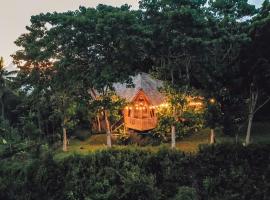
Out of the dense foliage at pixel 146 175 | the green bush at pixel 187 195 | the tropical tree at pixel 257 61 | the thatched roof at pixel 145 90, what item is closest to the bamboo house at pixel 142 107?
the thatched roof at pixel 145 90

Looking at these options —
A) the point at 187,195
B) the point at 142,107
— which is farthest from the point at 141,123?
the point at 187,195

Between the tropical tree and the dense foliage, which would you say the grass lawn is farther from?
the dense foliage

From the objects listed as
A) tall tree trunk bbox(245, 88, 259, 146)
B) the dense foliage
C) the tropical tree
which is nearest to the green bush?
the dense foliage

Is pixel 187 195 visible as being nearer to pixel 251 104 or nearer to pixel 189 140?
pixel 251 104

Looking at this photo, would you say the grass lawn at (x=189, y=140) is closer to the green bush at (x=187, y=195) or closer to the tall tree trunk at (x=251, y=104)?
the tall tree trunk at (x=251, y=104)

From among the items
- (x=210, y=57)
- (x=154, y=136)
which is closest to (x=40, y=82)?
(x=154, y=136)

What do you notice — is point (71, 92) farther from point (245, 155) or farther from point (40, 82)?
point (245, 155)
